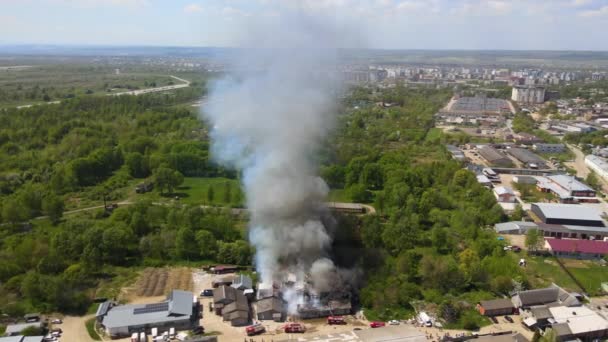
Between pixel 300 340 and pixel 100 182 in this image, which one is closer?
pixel 300 340

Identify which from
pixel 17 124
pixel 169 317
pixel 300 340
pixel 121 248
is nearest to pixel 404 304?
pixel 300 340

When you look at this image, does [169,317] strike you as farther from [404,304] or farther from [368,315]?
[404,304]

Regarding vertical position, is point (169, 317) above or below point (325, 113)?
below

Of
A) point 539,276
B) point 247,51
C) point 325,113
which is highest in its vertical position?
point 247,51

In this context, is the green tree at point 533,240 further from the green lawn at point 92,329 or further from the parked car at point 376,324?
the green lawn at point 92,329

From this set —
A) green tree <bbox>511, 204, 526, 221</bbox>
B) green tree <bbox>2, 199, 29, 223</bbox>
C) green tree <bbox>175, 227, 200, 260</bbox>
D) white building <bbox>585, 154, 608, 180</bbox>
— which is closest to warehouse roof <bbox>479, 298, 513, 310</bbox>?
green tree <bbox>511, 204, 526, 221</bbox>

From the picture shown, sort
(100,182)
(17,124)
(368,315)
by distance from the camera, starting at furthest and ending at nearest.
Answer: (17,124), (100,182), (368,315)

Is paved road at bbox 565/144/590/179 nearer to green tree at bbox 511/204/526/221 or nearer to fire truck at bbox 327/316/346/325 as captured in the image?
green tree at bbox 511/204/526/221
